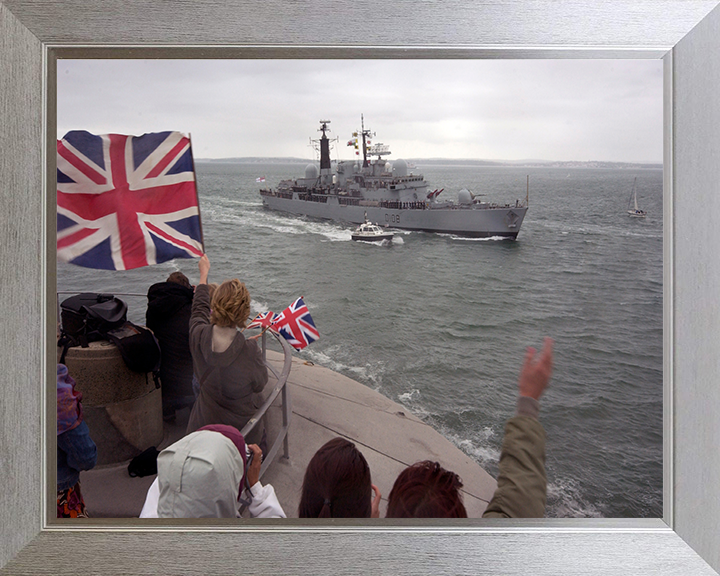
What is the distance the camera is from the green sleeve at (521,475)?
5.52ft

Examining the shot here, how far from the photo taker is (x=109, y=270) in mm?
1822

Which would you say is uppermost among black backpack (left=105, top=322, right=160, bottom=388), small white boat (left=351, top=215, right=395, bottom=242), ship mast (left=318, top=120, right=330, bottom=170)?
ship mast (left=318, top=120, right=330, bottom=170)

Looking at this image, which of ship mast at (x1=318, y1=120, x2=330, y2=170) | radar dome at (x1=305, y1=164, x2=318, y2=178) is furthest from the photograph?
radar dome at (x1=305, y1=164, x2=318, y2=178)

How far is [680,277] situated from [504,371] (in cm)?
71

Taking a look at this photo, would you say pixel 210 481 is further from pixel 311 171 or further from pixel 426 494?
pixel 311 171

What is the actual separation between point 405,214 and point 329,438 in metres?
1.00

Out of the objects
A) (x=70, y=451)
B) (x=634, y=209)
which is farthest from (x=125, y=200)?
(x=634, y=209)

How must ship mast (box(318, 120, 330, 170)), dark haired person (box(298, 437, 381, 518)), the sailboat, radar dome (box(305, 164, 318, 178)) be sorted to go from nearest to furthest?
1. dark haired person (box(298, 437, 381, 518))
2. the sailboat
3. ship mast (box(318, 120, 330, 170))
4. radar dome (box(305, 164, 318, 178))

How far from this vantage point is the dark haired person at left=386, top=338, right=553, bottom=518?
168cm

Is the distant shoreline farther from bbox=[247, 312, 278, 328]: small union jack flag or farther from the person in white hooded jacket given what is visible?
the person in white hooded jacket

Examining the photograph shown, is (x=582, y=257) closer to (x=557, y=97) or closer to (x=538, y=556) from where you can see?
(x=557, y=97)

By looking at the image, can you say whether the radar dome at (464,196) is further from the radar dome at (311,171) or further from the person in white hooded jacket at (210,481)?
the person in white hooded jacket at (210,481)

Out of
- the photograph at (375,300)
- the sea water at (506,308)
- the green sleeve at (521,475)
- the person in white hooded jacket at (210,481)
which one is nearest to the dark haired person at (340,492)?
the photograph at (375,300)

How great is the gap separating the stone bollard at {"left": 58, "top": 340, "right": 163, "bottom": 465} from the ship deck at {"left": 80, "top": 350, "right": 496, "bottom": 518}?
0.06 metres
